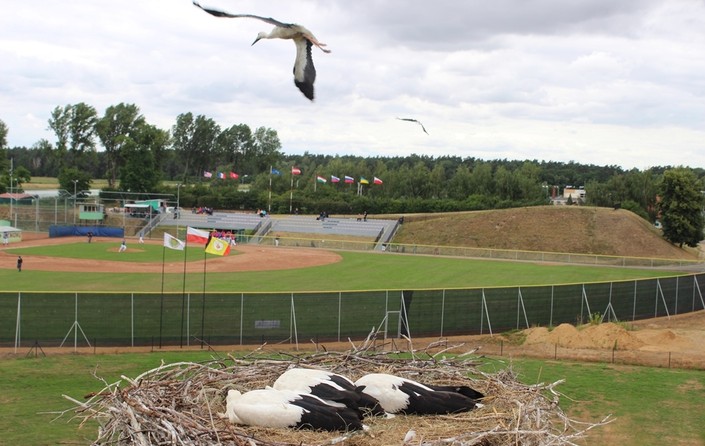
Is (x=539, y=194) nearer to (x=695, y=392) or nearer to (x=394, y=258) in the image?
(x=394, y=258)

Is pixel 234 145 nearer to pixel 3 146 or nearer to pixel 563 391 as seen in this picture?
pixel 3 146

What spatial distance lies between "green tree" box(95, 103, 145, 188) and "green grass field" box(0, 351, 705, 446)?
9034 cm

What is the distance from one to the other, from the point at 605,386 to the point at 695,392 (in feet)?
6.93

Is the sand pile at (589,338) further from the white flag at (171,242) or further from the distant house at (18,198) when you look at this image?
the distant house at (18,198)

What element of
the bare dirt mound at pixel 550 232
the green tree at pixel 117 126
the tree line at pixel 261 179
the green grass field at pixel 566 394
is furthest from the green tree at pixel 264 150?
the green grass field at pixel 566 394

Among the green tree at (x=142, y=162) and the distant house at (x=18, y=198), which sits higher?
the green tree at (x=142, y=162)

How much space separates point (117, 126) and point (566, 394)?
101 m

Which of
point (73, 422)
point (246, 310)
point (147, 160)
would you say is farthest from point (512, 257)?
point (147, 160)

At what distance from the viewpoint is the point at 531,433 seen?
8.98 meters

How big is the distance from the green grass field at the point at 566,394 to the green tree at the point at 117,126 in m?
90.3

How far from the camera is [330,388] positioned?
10.0m

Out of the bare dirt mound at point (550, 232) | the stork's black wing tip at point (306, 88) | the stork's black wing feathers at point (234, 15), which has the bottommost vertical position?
the bare dirt mound at point (550, 232)

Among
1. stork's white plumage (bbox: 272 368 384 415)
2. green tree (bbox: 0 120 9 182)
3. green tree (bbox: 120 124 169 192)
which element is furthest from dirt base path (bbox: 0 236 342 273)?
green tree (bbox: 0 120 9 182)

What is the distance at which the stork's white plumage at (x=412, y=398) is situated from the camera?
1031cm
